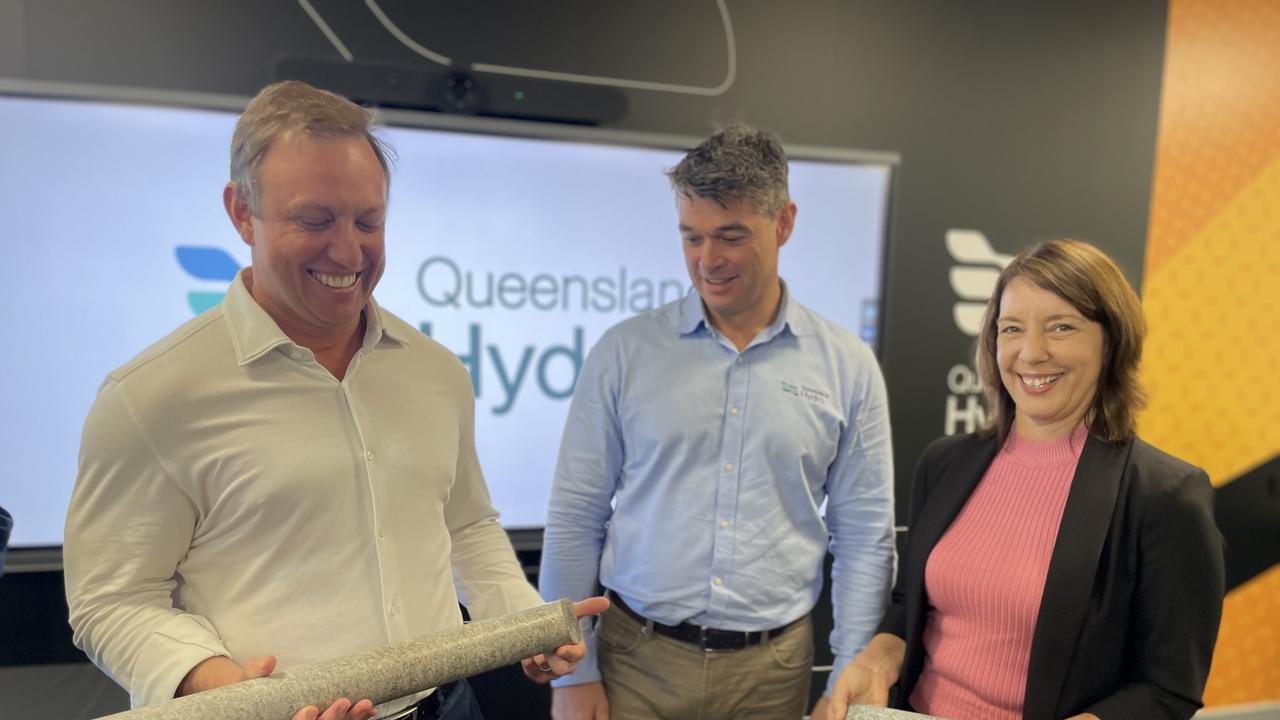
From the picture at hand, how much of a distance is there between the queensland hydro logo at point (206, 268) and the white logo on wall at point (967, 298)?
250 centimetres

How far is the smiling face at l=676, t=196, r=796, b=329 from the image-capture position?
170 cm

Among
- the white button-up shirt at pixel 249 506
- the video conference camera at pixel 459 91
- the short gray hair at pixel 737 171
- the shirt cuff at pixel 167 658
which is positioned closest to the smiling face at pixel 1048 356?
the short gray hair at pixel 737 171

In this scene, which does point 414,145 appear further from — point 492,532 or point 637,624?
point 637,624

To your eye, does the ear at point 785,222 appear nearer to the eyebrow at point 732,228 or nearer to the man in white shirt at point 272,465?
the eyebrow at point 732,228

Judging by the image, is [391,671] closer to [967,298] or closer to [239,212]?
[239,212]

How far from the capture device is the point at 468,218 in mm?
2488

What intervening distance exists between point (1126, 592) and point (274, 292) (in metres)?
1.48

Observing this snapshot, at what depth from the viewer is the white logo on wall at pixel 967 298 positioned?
3178 mm

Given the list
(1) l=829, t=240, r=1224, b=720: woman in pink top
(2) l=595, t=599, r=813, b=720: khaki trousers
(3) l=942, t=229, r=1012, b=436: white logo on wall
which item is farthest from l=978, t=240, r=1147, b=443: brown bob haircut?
(3) l=942, t=229, r=1012, b=436: white logo on wall

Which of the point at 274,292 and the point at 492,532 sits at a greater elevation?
the point at 274,292

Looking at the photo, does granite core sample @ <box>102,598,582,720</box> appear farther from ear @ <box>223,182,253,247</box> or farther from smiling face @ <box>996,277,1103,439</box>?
smiling face @ <box>996,277,1103,439</box>

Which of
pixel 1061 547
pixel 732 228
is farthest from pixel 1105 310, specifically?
pixel 732 228

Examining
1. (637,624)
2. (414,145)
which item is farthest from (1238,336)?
(414,145)

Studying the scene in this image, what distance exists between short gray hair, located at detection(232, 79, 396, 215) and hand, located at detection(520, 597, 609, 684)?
0.82 m
